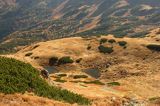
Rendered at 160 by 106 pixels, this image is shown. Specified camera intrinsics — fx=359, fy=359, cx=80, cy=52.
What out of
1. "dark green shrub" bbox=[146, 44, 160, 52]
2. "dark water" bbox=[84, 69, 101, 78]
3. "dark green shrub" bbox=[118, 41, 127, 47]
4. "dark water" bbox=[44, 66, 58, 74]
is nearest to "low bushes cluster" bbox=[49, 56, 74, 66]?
"dark water" bbox=[44, 66, 58, 74]

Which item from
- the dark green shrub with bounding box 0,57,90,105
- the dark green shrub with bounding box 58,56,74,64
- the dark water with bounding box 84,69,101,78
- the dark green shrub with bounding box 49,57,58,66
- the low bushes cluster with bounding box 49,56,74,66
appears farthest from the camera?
the dark green shrub with bounding box 49,57,58,66

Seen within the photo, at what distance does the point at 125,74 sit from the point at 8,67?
41.2m

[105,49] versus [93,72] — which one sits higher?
[105,49]

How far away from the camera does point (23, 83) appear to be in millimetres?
29016

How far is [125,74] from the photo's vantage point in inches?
2726

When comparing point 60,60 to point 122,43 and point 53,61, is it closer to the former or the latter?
point 53,61

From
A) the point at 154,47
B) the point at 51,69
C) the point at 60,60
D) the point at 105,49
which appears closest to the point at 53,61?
the point at 60,60

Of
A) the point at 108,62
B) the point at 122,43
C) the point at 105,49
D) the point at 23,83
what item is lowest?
the point at 108,62

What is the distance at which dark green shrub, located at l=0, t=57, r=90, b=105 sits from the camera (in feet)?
91.9

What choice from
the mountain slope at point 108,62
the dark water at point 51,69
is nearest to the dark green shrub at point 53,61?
the mountain slope at point 108,62

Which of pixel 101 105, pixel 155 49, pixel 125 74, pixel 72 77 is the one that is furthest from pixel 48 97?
pixel 155 49

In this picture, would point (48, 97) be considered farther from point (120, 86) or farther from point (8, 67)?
point (120, 86)

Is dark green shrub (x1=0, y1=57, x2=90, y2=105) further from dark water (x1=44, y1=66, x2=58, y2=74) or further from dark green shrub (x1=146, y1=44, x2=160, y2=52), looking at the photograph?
dark green shrub (x1=146, y1=44, x2=160, y2=52)

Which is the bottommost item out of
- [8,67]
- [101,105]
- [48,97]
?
[101,105]
